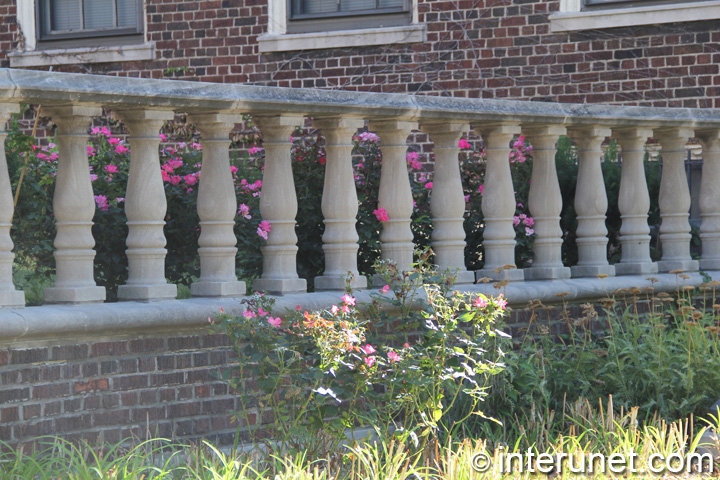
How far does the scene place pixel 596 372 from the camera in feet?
20.0

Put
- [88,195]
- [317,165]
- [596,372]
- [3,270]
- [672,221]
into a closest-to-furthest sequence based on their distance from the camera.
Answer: [3,270], [88,195], [596,372], [317,165], [672,221]

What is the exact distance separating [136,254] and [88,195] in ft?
1.11

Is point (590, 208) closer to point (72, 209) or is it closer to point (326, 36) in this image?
point (72, 209)

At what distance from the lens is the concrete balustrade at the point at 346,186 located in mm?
4984

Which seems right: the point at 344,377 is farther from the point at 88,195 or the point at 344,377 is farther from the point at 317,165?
the point at 317,165

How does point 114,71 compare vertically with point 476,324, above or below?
above

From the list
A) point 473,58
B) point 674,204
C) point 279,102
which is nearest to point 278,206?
point 279,102

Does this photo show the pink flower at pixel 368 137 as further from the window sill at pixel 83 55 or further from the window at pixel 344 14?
the window sill at pixel 83 55

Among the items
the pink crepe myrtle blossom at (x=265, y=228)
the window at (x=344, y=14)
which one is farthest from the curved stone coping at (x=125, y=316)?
the window at (x=344, y=14)

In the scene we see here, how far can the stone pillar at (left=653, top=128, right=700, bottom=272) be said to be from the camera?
750cm

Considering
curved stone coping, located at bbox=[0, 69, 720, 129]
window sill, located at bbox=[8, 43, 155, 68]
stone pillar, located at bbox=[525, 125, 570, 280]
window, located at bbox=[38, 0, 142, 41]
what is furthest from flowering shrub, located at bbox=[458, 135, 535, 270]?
window, located at bbox=[38, 0, 142, 41]

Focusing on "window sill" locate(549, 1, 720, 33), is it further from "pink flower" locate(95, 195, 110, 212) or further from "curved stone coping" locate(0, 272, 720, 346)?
"pink flower" locate(95, 195, 110, 212)

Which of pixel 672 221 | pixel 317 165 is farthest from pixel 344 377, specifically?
pixel 672 221

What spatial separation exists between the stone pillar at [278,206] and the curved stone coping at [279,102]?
152 millimetres
